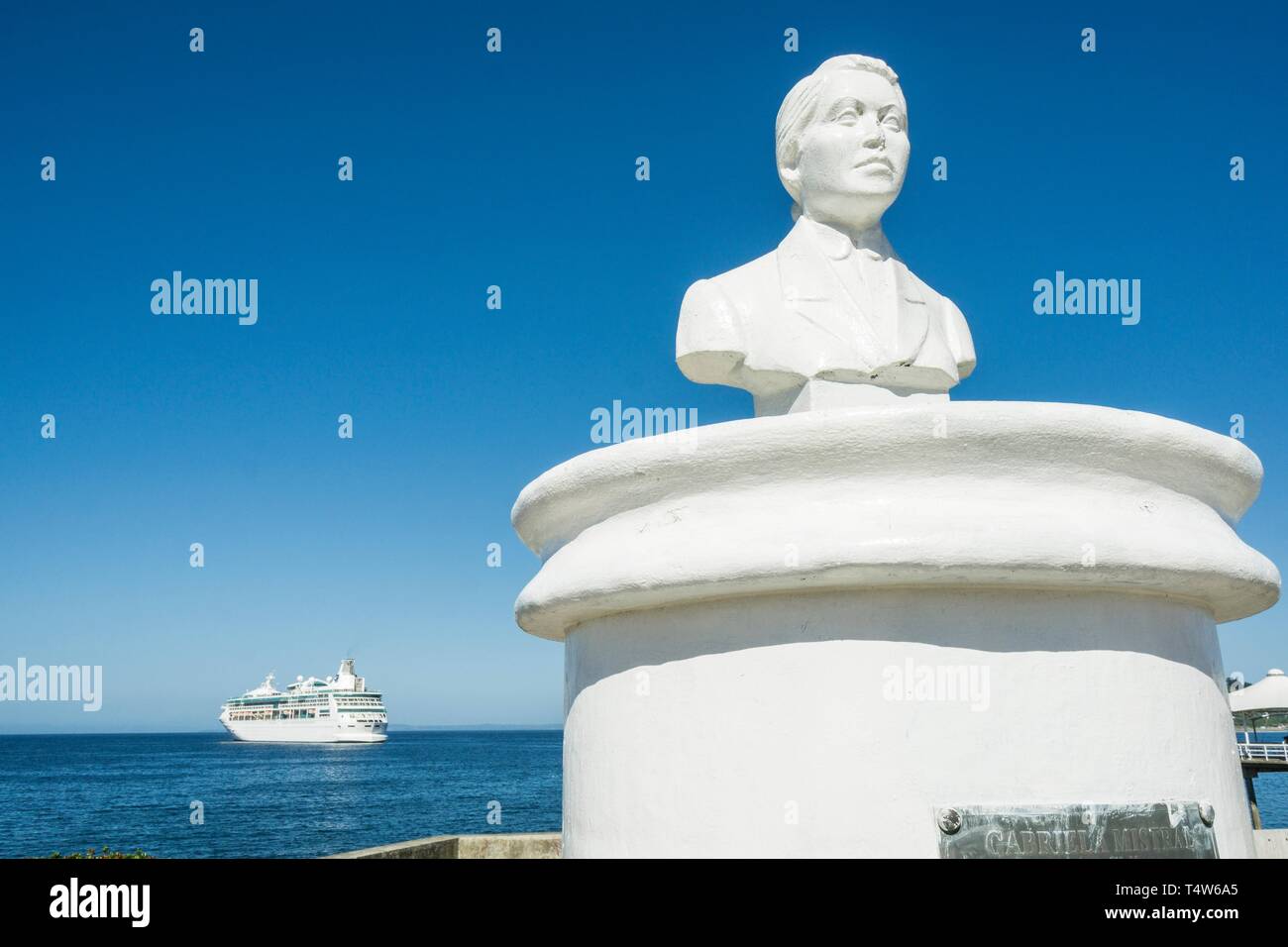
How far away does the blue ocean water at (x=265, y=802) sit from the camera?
4050 cm

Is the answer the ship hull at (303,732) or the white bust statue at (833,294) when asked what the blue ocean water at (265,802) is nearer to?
the ship hull at (303,732)

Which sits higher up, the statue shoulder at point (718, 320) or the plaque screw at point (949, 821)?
the statue shoulder at point (718, 320)

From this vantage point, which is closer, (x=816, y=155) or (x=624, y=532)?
(x=624, y=532)

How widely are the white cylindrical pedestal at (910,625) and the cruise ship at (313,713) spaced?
3783 inches

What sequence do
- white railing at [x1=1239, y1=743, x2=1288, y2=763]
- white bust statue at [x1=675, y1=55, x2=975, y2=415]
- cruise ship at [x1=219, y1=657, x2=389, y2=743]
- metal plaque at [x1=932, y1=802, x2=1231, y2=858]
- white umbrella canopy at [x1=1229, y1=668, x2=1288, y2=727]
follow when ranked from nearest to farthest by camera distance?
metal plaque at [x1=932, y1=802, x2=1231, y2=858] < white bust statue at [x1=675, y1=55, x2=975, y2=415] < white umbrella canopy at [x1=1229, y1=668, x2=1288, y2=727] < white railing at [x1=1239, y1=743, x2=1288, y2=763] < cruise ship at [x1=219, y1=657, x2=389, y2=743]

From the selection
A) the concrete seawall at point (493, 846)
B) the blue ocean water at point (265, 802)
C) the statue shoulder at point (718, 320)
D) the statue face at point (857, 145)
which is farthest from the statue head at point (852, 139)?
the blue ocean water at point (265, 802)

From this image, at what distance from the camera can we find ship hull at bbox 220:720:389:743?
94.4 meters

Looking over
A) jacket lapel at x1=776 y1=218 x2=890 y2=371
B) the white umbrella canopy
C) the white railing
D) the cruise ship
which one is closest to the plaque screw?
jacket lapel at x1=776 y1=218 x2=890 y2=371
